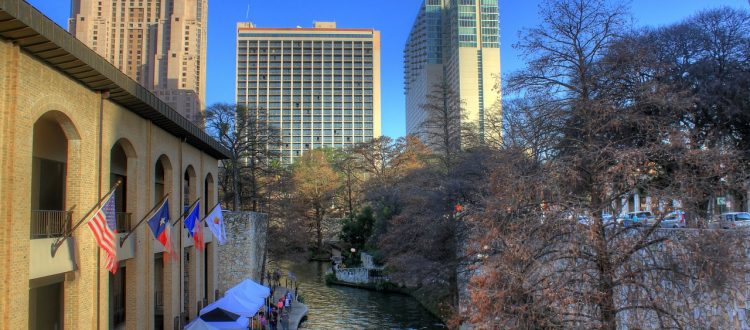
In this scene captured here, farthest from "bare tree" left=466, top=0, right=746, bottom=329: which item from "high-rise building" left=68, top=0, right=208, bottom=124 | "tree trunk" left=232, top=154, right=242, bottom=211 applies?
"high-rise building" left=68, top=0, right=208, bottom=124

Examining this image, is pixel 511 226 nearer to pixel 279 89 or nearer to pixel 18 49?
pixel 18 49

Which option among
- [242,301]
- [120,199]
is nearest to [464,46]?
[242,301]

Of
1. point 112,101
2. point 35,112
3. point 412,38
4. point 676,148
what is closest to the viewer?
point 676,148

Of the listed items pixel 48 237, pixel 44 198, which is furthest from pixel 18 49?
pixel 44 198

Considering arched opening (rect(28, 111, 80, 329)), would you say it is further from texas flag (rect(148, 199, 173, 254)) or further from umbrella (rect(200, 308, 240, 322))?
umbrella (rect(200, 308, 240, 322))

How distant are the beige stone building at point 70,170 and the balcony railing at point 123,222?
0.15ft

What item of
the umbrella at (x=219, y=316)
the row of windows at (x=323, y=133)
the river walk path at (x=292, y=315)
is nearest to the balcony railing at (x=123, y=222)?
the umbrella at (x=219, y=316)

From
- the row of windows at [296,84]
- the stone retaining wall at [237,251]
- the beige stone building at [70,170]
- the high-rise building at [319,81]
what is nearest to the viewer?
the beige stone building at [70,170]

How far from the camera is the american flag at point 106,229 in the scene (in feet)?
35.2

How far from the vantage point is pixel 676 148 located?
7.90 metres

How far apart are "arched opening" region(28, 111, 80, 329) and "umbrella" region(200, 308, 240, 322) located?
4.78 metres

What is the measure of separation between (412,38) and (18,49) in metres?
115

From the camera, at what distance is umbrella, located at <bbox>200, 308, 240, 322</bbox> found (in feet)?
62.2

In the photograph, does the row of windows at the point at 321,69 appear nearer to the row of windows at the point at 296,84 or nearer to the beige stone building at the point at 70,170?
the row of windows at the point at 296,84
